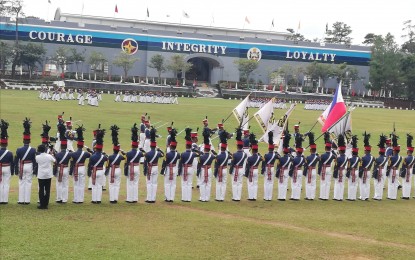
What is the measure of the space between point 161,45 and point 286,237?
69962 mm

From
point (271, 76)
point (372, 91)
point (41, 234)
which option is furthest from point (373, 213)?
point (372, 91)

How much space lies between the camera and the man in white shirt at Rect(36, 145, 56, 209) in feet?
44.6

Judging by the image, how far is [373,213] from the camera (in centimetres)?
1523

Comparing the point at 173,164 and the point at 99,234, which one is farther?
the point at 173,164

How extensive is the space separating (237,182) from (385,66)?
69.1 metres

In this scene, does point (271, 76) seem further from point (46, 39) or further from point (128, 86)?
point (46, 39)

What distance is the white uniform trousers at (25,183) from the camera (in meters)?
14.0

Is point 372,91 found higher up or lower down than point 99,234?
higher up

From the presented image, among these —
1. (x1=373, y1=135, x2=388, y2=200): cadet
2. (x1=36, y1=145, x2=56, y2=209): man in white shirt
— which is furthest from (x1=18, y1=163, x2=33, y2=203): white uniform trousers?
(x1=373, y1=135, x2=388, y2=200): cadet

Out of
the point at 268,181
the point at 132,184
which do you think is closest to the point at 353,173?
the point at 268,181

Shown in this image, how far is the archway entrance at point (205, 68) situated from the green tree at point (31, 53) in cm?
1929

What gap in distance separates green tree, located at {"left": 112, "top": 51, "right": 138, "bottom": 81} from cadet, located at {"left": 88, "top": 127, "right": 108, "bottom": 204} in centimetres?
6041

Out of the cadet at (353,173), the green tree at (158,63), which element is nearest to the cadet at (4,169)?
the cadet at (353,173)

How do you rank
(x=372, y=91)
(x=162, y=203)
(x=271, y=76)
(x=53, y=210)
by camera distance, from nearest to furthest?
(x=53, y=210)
(x=162, y=203)
(x=271, y=76)
(x=372, y=91)
